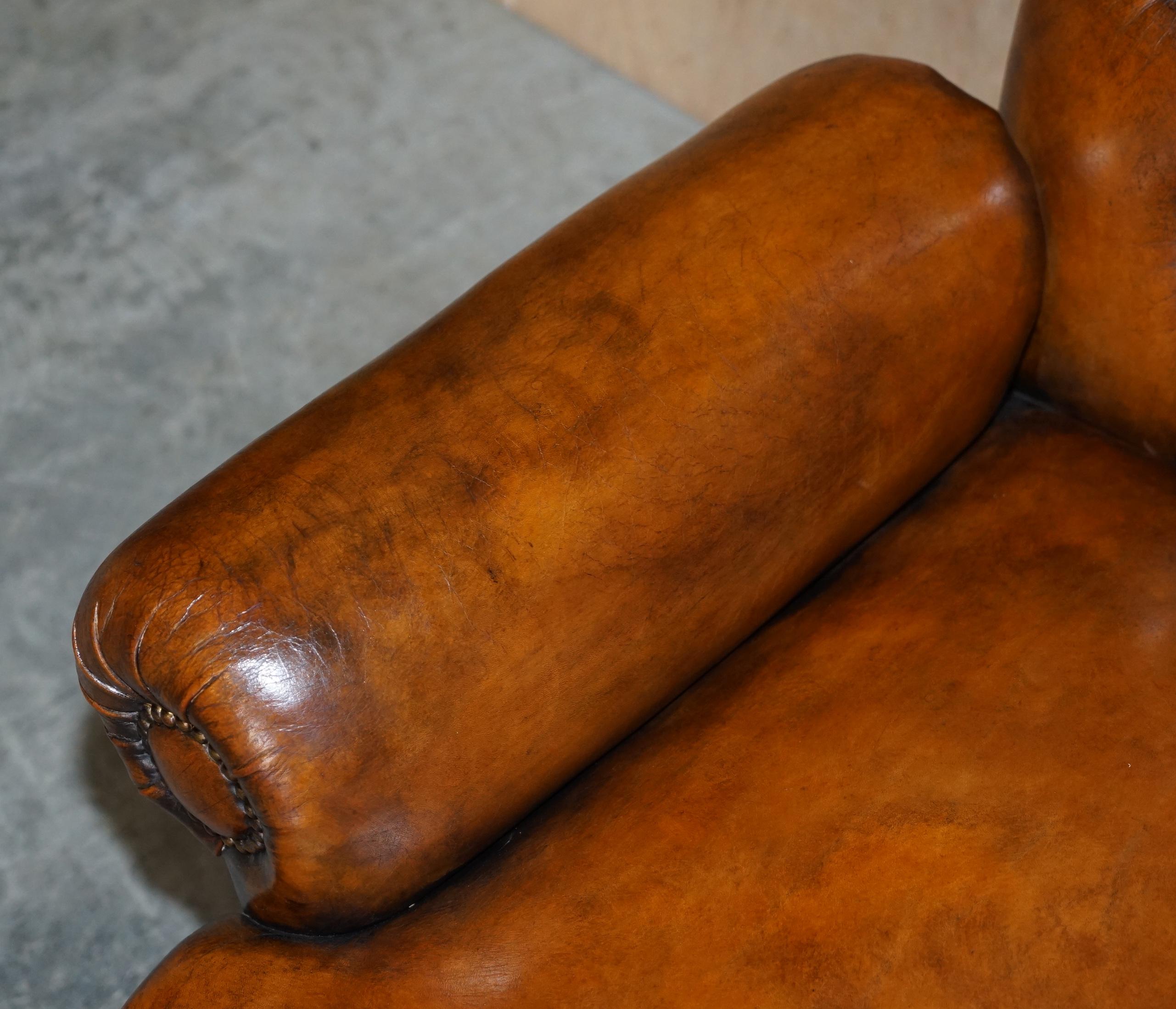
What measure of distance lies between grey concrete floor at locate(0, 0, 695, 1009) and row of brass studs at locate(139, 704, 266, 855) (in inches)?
24.5

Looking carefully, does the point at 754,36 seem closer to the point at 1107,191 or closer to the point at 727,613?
the point at 1107,191

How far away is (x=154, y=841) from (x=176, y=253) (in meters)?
0.94

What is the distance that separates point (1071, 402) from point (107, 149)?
5.33ft

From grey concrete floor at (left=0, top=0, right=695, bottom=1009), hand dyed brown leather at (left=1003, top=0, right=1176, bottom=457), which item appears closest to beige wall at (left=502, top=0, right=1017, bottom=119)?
grey concrete floor at (left=0, top=0, right=695, bottom=1009)

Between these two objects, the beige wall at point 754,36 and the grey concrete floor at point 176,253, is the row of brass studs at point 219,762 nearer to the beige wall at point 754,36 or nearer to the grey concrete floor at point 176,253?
the grey concrete floor at point 176,253

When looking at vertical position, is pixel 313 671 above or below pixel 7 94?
above

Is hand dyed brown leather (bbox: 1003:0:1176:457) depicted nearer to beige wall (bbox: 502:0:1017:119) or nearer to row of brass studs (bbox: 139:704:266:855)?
beige wall (bbox: 502:0:1017:119)

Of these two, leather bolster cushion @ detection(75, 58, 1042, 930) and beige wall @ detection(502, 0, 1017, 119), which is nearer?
leather bolster cushion @ detection(75, 58, 1042, 930)

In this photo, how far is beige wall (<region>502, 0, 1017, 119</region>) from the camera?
1736mm

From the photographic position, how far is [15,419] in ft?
5.93

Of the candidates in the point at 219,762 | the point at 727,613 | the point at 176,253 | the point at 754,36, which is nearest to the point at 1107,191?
the point at 727,613

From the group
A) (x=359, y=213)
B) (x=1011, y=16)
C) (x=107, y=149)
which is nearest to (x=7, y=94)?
(x=107, y=149)

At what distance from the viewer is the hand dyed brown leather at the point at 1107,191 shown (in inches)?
40.6

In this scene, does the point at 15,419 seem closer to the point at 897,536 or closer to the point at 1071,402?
the point at 897,536
